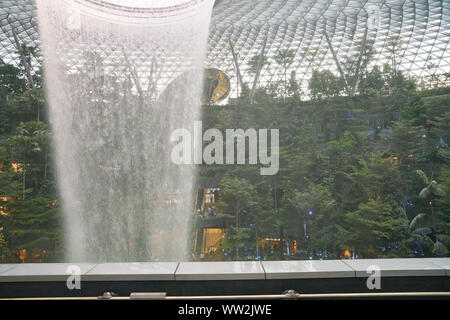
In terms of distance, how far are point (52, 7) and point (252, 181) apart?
14958 mm

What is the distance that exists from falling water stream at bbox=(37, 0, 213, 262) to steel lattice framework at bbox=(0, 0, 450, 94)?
450 inches

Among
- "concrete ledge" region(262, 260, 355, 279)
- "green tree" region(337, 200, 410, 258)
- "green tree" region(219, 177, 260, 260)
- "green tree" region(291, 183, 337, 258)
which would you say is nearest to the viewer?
"concrete ledge" region(262, 260, 355, 279)

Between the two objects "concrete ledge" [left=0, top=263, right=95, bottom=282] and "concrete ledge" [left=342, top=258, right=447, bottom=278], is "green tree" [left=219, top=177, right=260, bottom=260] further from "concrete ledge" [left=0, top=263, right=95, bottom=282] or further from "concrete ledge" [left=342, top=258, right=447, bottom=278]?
"concrete ledge" [left=0, top=263, right=95, bottom=282]

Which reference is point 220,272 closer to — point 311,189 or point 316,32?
point 311,189

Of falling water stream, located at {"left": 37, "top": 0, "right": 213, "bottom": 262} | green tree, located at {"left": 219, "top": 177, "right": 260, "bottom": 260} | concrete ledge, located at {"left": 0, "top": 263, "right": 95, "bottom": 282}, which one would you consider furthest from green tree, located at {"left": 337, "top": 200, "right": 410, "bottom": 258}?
concrete ledge, located at {"left": 0, "top": 263, "right": 95, "bottom": 282}

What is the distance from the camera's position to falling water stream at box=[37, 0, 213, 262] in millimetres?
12234

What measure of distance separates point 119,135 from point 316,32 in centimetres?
3682

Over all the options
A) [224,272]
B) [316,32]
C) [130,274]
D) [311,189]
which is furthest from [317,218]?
[316,32]

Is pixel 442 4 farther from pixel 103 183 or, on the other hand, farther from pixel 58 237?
pixel 58 237

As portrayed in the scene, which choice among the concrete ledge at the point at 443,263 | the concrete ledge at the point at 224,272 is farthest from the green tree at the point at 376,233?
the concrete ledge at the point at 224,272

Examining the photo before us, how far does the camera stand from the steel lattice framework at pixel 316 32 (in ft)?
96.0

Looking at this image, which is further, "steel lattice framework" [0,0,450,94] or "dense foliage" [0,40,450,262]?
"steel lattice framework" [0,0,450,94]

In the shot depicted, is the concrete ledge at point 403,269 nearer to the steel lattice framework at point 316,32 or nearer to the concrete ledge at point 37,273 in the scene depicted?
the concrete ledge at point 37,273
